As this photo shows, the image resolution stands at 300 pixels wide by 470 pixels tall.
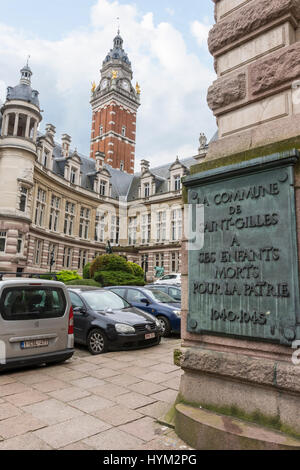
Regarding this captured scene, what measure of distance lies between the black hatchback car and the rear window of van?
1.49 meters

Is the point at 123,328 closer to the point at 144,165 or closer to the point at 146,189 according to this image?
the point at 146,189

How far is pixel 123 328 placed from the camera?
7.68 meters

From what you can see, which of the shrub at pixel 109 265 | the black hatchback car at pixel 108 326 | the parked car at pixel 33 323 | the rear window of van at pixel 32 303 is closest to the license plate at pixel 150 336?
the black hatchback car at pixel 108 326

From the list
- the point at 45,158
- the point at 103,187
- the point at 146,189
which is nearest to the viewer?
the point at 45,158

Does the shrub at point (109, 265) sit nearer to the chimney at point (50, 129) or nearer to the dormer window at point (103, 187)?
the chimney at point (50, 129)

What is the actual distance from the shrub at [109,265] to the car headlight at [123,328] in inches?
581

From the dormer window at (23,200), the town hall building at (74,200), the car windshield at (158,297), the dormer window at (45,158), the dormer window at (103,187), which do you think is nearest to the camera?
the car windshield at (158,297)

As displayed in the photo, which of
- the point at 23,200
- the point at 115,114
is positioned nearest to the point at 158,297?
the point at 23,200

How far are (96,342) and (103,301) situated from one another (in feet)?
4.25

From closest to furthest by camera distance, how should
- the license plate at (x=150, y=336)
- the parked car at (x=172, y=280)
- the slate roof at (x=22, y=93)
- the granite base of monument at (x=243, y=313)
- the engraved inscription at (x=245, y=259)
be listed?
the granite base of monument at (x=243, y=313), the engraved inscription at (x=245, y=259), the license plate at (x=150, y=336), the parked car at (x=172, y=280), the slate roof at (x=22, y=93)

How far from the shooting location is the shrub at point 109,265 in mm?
22469

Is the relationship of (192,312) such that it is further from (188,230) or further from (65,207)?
(65,207)

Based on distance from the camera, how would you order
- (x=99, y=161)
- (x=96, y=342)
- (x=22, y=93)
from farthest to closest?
1. (x=99, y=161)
2. (x=22, y=93)
3. (x=96, y=342)

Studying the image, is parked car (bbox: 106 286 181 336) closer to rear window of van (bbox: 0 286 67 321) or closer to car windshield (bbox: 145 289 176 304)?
car windshield (bbox: 145 289 176 304)
